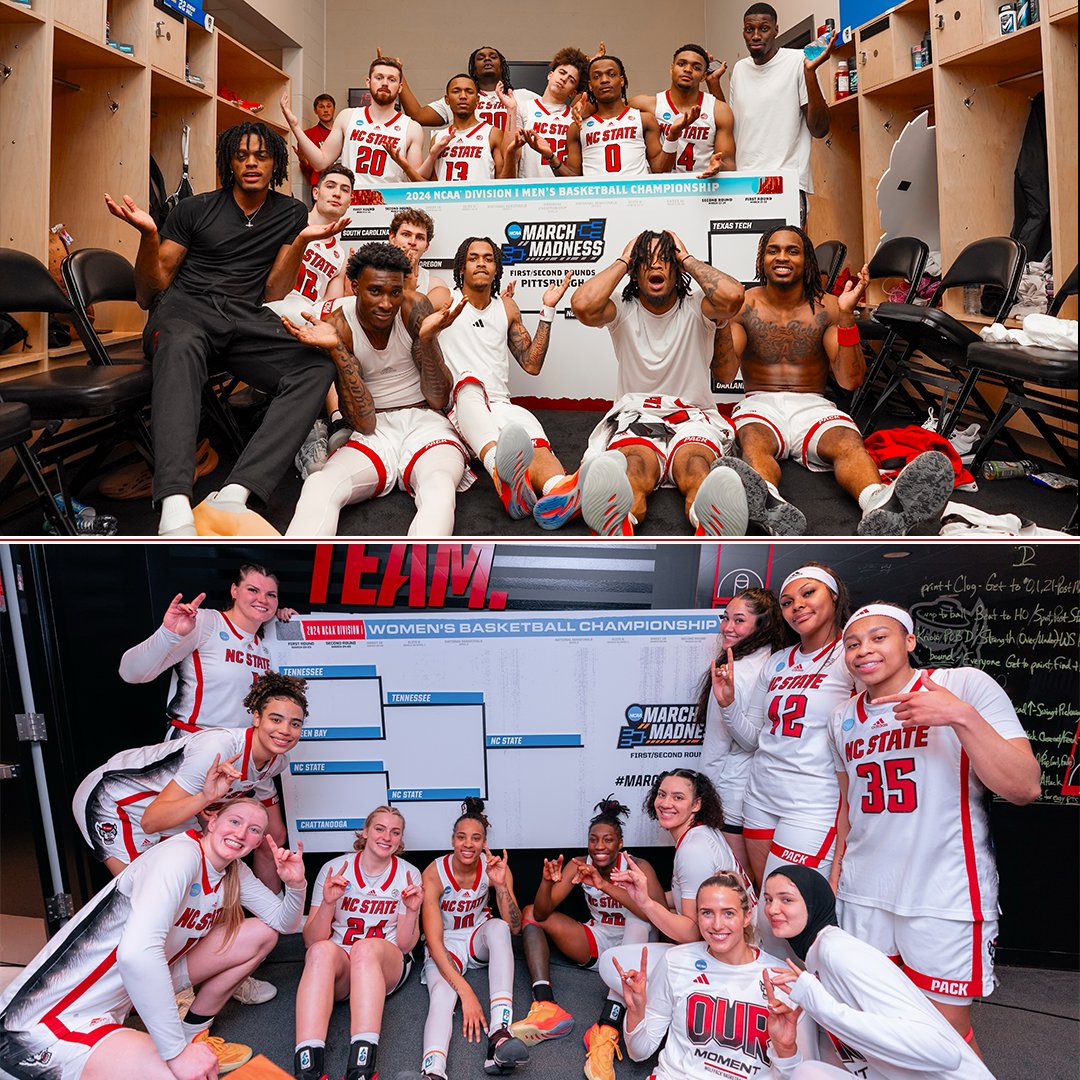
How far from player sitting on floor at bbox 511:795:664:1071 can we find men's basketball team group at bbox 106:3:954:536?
918 mm

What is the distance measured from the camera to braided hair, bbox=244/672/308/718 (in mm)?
2363

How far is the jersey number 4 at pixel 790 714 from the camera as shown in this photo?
221 centimetres

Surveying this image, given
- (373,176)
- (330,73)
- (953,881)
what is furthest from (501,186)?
(330,73)

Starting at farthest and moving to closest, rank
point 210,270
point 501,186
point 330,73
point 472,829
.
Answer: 1. point 330,73
2. point 501,186
3. point 210,270
4. point 472,829

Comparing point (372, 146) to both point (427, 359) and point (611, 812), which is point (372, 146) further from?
point (611, 812)

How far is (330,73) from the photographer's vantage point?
619 cm

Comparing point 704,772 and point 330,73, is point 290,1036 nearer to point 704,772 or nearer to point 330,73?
point 704,772

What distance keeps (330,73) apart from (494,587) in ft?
16.9

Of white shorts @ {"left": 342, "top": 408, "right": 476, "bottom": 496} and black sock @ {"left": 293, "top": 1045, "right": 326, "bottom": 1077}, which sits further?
white shorts @ {"left": 342, "top": 408, "right": 476, "bottom": 496}

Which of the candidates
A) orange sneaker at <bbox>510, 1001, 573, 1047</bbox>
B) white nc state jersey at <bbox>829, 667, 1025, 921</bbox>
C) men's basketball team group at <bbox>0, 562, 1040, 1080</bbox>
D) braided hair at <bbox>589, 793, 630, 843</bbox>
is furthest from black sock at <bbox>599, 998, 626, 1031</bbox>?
white nc state jersey at <bbox>829, 667, 1025, 921</bbox>

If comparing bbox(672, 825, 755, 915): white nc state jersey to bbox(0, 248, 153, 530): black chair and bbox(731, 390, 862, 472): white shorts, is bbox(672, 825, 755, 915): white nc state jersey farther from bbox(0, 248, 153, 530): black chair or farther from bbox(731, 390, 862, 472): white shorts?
bbox(0, 248, 153, 530): black chair

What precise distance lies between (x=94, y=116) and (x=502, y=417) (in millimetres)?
2867

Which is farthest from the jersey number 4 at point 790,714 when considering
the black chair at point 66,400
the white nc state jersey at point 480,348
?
the black chair at point 66,400

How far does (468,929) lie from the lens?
252cm
